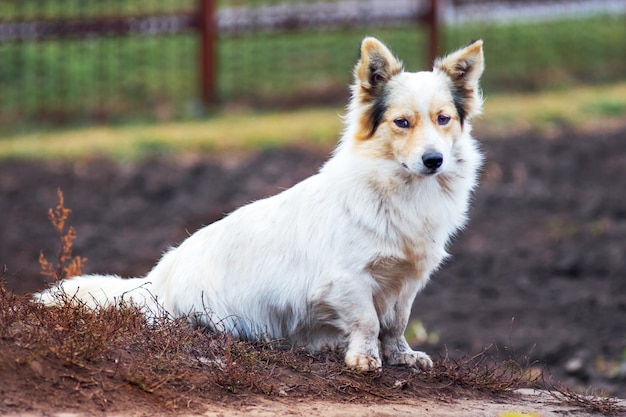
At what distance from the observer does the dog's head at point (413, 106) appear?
5148mm

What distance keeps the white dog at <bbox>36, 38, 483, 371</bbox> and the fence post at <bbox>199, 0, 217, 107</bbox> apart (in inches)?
378

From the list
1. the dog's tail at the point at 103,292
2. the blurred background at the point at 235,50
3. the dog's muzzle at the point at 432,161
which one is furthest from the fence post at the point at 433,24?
the dog's muzzle at the point at 432,161

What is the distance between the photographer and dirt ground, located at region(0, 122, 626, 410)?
834cm

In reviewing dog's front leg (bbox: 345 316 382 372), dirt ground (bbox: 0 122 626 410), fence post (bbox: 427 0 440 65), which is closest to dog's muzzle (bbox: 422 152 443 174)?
dog's front leg (bbox: 345 316 382 372)

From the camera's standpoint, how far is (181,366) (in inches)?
193

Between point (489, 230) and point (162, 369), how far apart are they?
6.27 meters

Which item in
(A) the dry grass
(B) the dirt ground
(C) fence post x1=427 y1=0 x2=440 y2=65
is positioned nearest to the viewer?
(A) the dry grass

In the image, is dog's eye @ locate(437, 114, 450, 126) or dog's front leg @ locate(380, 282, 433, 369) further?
dog's front leg @ locate(380, 282, 433, 369)

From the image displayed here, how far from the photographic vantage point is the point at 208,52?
49.1ft

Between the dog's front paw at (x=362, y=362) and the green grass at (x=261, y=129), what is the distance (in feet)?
25.0

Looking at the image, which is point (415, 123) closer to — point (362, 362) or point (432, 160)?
point (432, 160)

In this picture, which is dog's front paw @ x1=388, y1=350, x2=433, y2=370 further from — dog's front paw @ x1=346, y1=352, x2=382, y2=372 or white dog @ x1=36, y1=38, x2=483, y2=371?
dog's front paw @ x1=346, y1=352, x2=382, y2=372

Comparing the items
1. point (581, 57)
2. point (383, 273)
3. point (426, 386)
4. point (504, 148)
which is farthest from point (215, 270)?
point (581, 57)

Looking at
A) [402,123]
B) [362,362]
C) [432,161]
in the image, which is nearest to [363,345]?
[362,362]
